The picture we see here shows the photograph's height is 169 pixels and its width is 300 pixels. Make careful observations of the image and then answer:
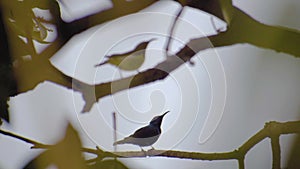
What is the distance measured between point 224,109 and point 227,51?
3.6 inches

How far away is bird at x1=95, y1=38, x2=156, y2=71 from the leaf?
5.5 inches

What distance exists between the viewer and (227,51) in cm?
51

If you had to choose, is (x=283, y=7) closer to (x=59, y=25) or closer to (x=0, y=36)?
(x=59, y=25)

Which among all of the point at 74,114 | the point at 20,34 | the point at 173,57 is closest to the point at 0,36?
the point at 20,34

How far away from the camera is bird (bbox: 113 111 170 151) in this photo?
516 mm

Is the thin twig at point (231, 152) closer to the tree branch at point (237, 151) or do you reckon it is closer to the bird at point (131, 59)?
the tree branch at point (237, 151)

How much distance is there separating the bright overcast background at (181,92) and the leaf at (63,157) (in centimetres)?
2

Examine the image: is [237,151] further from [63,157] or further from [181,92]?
[63,157]

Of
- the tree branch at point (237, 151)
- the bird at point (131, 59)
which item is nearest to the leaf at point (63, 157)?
the tree branch at point (237, 151)

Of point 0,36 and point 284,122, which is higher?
point 0,36

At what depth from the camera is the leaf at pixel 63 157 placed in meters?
0.54

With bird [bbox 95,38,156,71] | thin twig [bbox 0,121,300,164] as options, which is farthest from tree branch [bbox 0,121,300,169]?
bird [bbox 95,38,156,71]

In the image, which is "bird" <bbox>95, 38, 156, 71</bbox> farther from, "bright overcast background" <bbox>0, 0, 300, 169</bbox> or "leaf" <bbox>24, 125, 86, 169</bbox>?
"leaf" <bbox>24, 125, 86, 169</bbox>

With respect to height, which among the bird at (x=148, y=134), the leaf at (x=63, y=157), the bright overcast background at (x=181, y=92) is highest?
the bright overcast background at (x=181, y=92)
